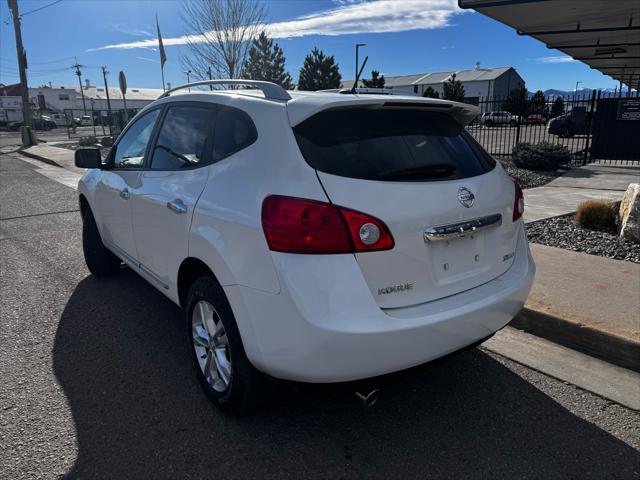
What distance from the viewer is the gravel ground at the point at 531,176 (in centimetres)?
1047

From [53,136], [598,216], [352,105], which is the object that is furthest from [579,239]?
[53,136]

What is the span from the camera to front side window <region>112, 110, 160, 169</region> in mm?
3795

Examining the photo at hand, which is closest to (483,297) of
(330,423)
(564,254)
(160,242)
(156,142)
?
(330,423)

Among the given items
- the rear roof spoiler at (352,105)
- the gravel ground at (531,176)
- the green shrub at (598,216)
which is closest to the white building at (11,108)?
the gravel ground at (531,176)

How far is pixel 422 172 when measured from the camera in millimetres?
2479

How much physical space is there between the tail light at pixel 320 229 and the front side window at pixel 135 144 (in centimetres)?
193

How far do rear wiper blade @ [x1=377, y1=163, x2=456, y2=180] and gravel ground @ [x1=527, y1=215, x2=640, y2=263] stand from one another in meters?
3.65

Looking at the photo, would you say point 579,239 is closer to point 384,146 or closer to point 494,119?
point 384,146

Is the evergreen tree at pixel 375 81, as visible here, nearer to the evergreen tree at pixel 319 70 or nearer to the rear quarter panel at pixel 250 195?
the evergreen tree at pixel 319 70

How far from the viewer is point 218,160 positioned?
2717 millimetres

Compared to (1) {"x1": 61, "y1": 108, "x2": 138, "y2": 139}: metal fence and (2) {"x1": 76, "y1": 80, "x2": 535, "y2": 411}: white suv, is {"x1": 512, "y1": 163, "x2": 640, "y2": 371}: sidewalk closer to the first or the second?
(2) {"x1": 76, "y1": 80, "x2": 535, "y2": 411}: white suv

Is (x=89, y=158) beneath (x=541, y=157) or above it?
above

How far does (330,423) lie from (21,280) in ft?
13.2

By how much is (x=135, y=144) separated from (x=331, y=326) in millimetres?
2744
